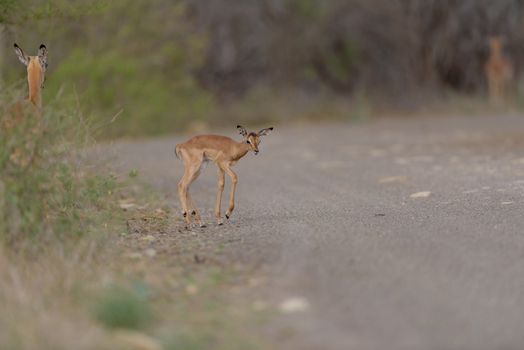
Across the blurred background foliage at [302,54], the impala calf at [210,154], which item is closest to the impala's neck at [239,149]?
the impala calf at [210,154]

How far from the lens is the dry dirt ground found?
19.9 ft

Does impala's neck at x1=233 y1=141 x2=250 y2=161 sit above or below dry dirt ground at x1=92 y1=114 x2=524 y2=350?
above

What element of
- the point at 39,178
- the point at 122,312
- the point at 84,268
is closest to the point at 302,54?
the point at 39,178

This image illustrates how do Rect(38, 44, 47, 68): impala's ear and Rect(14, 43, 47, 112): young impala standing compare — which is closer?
Rect(14, 43, 47, 112): young impala standing

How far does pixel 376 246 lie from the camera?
830 cm

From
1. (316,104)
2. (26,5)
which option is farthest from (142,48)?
(26,5)

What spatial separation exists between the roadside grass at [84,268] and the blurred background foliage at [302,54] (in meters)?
17.7

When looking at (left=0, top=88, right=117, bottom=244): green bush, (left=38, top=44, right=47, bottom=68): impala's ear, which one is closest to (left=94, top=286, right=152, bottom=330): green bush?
(left=0, top=88, right=117, bottom=244): green bush

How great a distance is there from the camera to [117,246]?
885 centimetres

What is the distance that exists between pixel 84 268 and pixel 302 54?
27.3m

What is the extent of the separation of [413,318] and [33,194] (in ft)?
11.2

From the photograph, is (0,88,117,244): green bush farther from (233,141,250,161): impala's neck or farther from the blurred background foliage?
the blurred background foliage

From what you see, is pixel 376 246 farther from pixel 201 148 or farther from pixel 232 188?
pixel 201 148

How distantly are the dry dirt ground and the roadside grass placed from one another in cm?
20
